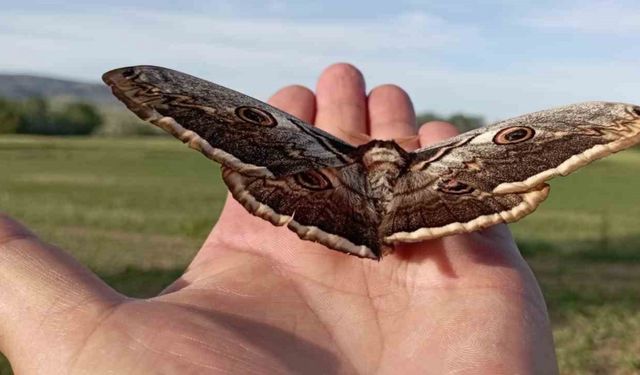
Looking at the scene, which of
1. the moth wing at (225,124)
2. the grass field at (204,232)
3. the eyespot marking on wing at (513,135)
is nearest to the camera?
the moth wing at (225,124)

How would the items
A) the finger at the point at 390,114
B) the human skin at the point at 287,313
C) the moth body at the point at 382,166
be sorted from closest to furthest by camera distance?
the human skin at the point at 287,313
the moth body at the point at 382,166
the finger at the point at 390,114

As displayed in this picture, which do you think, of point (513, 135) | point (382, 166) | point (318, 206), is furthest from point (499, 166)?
point (318, 206)

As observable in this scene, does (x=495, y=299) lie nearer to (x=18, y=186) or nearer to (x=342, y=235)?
(x=342, y=235)

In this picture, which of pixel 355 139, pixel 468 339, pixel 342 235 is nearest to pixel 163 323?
pixel 342 235

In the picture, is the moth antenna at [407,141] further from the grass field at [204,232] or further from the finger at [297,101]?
the grass field at [204,232]

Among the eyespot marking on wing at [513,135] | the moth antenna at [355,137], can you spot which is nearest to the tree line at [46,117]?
the moth antenna at [355,137]
